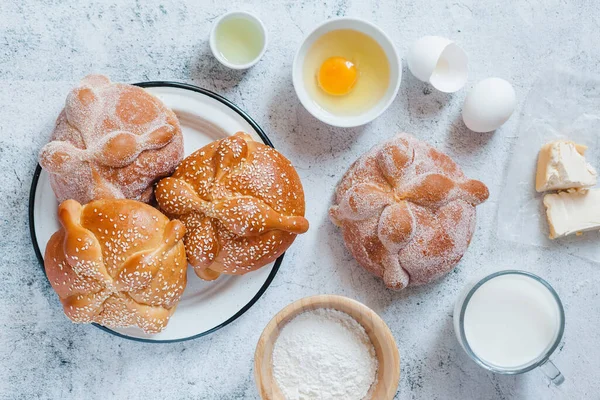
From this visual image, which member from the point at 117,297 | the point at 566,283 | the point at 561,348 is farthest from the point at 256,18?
the point at 561,348

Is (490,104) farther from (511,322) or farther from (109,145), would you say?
(109,145)

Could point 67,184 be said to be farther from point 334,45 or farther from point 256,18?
point 334,45

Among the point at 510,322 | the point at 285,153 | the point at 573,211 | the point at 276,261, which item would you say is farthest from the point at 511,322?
the point at 285,153

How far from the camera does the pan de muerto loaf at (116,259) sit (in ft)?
4.97

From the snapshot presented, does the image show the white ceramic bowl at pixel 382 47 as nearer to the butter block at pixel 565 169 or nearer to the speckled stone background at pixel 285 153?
the speckled stone background at pixel 285 153

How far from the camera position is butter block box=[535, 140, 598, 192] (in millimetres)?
1856

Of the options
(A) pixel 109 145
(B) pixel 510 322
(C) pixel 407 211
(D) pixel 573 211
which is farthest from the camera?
(D) pixel 573 211

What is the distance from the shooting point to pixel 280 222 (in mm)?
1603

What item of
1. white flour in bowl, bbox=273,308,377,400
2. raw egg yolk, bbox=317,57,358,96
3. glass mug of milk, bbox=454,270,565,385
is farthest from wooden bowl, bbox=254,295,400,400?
raw egg yolk, bbox=317,57,358,96

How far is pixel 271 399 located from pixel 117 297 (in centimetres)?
51

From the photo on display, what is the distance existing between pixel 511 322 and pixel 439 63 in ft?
2.70

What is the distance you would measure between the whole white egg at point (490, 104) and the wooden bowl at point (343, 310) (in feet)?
2.24

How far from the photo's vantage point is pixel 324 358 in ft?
5.57

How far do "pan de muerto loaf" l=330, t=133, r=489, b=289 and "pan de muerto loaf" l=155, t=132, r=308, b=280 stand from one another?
20 cm
